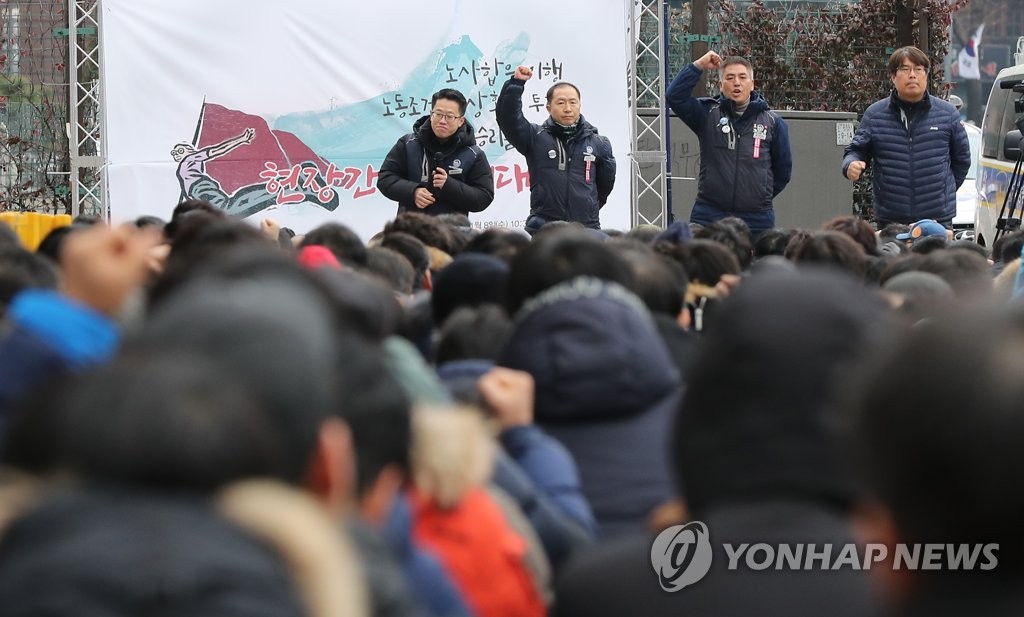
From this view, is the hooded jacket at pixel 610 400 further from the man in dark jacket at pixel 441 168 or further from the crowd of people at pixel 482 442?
the man in dark jacket at pixel 441 168

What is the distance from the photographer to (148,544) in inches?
52.2

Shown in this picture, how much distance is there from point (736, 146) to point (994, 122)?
532 cm

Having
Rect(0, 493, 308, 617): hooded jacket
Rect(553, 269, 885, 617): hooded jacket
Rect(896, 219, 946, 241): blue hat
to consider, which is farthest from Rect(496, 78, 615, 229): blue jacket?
Rect(0, 493, 308, 617): hooded jacket

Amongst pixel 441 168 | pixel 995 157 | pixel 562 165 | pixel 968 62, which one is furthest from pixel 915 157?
pixel 968 62

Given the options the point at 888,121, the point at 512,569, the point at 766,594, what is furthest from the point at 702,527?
the point at 888,121

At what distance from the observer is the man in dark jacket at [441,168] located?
8727 mm

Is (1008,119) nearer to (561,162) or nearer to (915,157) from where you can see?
(915,157)

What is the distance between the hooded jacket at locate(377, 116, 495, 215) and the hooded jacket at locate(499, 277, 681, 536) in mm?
5789

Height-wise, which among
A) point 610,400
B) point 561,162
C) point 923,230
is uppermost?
point 561,162

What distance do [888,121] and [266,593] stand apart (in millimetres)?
8802

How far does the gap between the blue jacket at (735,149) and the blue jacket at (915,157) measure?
0.49m

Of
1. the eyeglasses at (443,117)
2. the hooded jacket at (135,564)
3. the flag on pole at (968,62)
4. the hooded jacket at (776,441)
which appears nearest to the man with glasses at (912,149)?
the eyeglasses at (443,117)

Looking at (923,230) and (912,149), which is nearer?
(923,230)

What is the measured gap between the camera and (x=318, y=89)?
12.0 m
